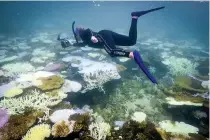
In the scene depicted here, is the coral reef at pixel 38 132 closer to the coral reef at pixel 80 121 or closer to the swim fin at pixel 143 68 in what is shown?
the coral reef at pixel 80 121

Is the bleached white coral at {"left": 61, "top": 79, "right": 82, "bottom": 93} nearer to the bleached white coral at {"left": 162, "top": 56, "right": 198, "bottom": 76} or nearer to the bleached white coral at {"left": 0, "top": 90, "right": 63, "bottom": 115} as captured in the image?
the bleached white coral at {"left": 0, "top": 90, "right": 63, "bottom": 115}

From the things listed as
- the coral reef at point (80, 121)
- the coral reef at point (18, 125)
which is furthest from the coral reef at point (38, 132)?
the coral reef at point (80, 121)

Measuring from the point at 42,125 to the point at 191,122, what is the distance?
4.69m

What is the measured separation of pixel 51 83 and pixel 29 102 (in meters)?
1.35

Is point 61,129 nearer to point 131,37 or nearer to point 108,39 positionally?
point 108,39

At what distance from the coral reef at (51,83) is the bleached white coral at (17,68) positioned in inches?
85.5

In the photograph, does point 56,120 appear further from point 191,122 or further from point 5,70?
point 5,70

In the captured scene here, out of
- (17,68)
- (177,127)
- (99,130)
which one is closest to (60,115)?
(99,130)

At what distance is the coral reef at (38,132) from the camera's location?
455cm

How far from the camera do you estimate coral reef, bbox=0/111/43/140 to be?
4.61 metres

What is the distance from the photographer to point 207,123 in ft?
19.8

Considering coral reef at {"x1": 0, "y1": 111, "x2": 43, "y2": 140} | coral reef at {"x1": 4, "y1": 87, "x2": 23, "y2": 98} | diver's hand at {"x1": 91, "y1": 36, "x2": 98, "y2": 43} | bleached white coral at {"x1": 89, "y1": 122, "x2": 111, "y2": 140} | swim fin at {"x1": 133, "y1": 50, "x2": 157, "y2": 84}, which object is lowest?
bleached white coral at {"x1": 89, "y1": 122, "x2": 111, "y2": 140}

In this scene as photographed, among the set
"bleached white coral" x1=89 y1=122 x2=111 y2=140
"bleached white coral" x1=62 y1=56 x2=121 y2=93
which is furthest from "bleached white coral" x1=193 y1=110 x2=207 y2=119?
"bleached white coral" x1=62 y1=56 x2=121 y2=93

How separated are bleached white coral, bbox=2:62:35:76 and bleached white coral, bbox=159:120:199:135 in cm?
697
